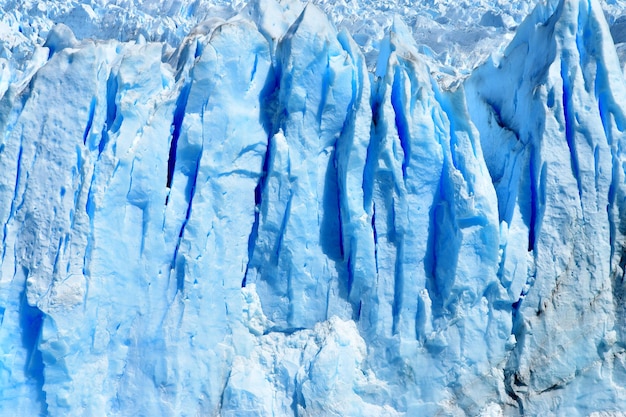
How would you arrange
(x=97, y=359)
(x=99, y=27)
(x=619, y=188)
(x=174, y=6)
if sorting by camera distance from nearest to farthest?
(x=97, y=359), (x=619, y=188), (x=99, y=27), (x=174, y=6)

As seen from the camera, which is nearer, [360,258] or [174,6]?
[360,258]

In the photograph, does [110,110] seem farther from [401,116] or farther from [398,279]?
[398,279]

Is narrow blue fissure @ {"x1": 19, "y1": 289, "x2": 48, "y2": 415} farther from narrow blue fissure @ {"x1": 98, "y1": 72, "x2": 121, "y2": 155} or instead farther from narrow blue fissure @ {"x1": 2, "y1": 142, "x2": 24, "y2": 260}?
narrow blue fissure @ {"x1": 98, "y1": 72, "x2": 121, "y2": 155}

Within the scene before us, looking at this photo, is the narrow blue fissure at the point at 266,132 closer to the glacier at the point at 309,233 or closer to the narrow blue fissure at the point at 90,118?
the glacier at the point at 309,233

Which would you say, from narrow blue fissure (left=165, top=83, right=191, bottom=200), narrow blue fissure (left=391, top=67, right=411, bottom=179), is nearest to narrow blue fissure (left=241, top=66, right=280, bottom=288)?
narrow blue fissure (left=165, top=83, right=191, bottom=200)

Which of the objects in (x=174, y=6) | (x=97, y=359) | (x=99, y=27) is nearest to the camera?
(x=97, y=359)

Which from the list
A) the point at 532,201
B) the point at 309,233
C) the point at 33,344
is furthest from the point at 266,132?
the point at 33,344

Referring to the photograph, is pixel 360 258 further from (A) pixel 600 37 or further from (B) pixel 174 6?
(B) pixel 174 6

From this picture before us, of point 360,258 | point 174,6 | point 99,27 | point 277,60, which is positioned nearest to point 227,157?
point 277,60
